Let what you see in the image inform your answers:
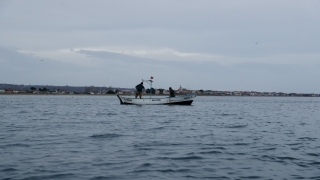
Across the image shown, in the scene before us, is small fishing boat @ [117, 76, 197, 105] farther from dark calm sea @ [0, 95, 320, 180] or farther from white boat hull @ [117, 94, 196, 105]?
dark calm sea @ [0, 95, 320, 180]

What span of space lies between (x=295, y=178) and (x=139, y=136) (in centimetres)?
870

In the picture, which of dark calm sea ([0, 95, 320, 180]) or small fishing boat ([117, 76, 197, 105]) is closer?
dark calm sea ([0, 95, 320, 180])

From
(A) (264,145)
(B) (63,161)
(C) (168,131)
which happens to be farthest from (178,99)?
(B) (63,161)

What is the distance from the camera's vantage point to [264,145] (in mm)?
15562

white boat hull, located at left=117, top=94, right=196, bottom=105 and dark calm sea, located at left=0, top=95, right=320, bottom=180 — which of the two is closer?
dark calm sea, located at left=0, top=95, right=320, bottom=180

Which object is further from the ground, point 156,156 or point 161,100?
point 161,100

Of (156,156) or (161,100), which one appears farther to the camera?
(161,100)

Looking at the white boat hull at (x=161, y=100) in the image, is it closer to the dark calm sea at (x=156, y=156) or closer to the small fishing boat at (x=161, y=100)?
the small fishing boat at (x=161, y=100)

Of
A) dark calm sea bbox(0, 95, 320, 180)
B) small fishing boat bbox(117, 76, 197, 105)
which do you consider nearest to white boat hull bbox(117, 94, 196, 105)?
small fishing boat bbox(117, 76, 197, 105)

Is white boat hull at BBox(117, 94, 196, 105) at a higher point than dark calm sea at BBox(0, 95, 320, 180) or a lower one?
higher

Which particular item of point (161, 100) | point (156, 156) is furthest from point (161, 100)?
point (156, 156)

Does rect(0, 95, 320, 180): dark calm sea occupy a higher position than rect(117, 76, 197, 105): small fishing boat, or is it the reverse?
rect(117, 76, 197, 105): small fishing boat

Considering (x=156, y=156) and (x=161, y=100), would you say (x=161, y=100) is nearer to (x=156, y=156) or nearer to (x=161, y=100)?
(x=161, y=100)

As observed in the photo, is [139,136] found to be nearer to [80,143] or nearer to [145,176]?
[80,143]
